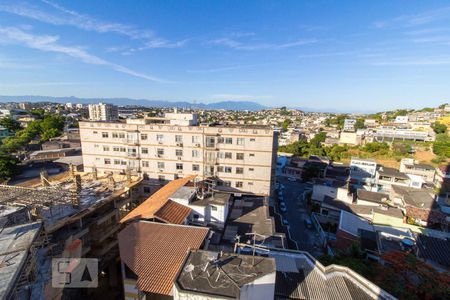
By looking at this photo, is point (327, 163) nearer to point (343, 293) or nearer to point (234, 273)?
point (343, 293)

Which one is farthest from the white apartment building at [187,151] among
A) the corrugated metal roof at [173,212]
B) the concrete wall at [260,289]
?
the concrete wall at [260,289]

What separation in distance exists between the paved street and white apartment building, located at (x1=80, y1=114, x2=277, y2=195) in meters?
8.82

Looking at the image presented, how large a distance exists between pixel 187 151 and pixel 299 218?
73.7 ft

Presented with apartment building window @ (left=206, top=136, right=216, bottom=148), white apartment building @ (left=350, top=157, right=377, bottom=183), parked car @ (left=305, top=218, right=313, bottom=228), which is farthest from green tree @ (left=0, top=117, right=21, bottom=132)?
white apartment building @ (left=350, top=157, right=377, bottom=183)

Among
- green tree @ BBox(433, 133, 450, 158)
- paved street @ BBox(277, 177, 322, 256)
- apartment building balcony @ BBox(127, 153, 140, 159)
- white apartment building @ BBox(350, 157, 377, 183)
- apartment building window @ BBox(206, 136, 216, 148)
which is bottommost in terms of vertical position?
paved street @ BBox(277, 177, 322, 256)

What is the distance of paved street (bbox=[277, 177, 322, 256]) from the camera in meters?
29.9

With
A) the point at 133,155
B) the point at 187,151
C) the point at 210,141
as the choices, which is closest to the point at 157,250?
the point at 210,141

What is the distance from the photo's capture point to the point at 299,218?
3750 centimetres

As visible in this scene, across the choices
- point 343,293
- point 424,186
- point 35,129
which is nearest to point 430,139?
point 424,186

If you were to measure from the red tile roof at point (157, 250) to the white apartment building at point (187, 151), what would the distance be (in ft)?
48.6

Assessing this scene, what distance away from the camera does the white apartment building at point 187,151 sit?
96.6ft

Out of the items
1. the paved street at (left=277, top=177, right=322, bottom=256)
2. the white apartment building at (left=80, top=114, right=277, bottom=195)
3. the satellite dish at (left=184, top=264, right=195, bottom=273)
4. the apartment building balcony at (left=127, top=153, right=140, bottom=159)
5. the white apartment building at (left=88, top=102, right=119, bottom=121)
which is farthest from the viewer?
the white apartment building at (left=88, top=102, right=119, bottom=121)

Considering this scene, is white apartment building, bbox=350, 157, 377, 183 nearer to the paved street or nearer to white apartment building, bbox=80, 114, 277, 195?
the paved street

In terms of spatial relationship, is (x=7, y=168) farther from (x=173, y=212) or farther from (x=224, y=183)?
(x=173, y=212)
